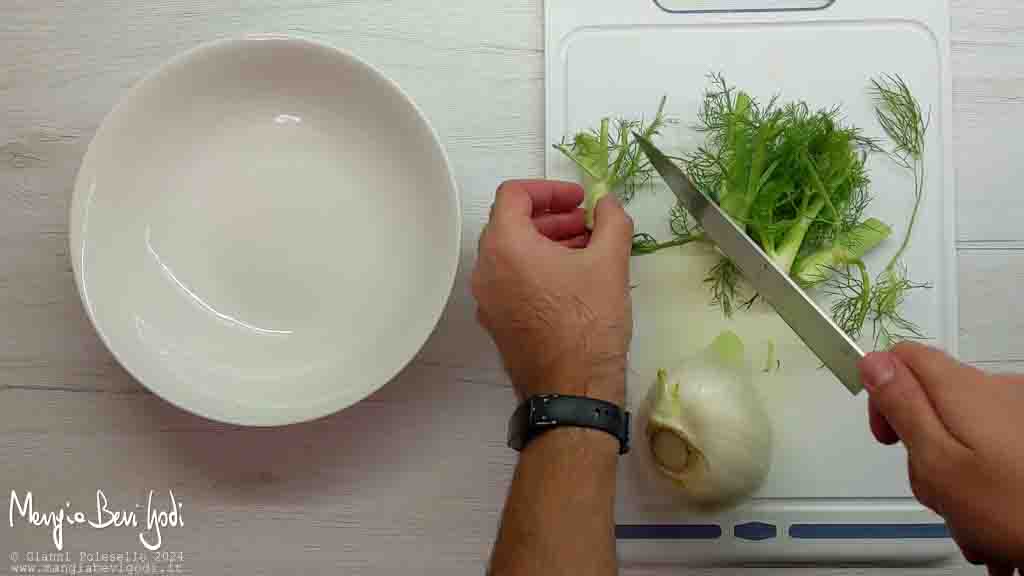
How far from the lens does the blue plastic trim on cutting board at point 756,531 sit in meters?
0.91

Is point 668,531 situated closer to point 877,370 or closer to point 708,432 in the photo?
point 708,432

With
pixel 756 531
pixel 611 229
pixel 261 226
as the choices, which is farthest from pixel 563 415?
pixel 261 226

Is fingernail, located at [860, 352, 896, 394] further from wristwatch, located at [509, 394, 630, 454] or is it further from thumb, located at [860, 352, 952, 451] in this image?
wristwatch, located at [509, 394, 630, 454]

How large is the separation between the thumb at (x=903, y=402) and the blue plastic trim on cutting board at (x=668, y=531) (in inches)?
12.7

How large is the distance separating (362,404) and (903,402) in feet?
2.00

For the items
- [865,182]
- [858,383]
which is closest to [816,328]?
[858,383]

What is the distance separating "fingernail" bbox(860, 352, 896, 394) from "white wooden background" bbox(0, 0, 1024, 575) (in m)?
0.37

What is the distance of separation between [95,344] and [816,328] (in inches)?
33.6

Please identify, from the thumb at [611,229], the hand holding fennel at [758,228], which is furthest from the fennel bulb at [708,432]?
the thumb at [611,229]

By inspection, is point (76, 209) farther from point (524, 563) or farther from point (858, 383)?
point (858, 383)

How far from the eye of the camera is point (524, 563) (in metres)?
0.74

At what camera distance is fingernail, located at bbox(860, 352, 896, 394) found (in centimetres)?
63

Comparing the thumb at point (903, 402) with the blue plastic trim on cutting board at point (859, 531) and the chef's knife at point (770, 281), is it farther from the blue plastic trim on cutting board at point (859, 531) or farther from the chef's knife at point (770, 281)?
the blue plastic trim on cutting board at point (859, 531)

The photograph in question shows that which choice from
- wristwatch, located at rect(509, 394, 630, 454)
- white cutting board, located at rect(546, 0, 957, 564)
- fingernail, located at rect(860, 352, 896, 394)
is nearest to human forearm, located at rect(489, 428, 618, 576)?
wristwatch, located at rect(509, 394, 630, 454)
